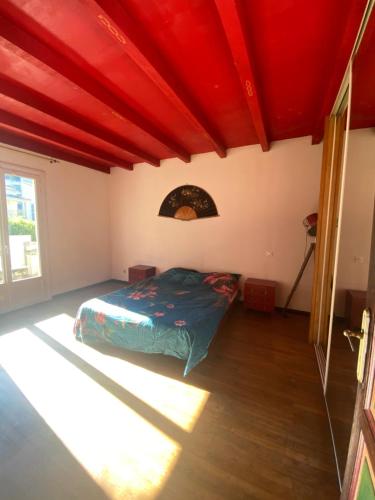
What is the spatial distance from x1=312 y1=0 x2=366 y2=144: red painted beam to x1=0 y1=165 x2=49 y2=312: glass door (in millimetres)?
4405

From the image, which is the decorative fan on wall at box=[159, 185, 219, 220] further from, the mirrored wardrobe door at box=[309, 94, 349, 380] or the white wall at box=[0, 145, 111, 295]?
the mirrored wardrobe door at box=[309, 94, 349, 380]

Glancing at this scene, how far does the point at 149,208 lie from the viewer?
4.77 m

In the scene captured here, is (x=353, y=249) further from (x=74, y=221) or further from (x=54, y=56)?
(x=74, y=221)

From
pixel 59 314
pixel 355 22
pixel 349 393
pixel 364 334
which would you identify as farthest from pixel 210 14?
pixel 59 314

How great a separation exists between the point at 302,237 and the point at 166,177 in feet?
9.44

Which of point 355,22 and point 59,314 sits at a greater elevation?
point 355,22

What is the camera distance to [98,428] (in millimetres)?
1503

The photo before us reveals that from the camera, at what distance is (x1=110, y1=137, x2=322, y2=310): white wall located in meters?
3.41

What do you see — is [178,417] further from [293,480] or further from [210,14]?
[210,14]

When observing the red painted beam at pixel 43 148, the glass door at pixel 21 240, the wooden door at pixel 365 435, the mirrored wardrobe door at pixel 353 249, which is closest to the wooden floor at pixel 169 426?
the mirrored wardrobe door at pixel 353 249

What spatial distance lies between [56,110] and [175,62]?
1.67m

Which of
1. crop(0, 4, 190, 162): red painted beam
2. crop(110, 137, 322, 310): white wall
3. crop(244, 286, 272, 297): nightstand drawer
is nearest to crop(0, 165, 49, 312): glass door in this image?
crop(110, 137, 322, 310): white wall

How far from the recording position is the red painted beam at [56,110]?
2170 mm

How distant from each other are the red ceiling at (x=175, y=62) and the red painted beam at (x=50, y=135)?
22 millimetres
